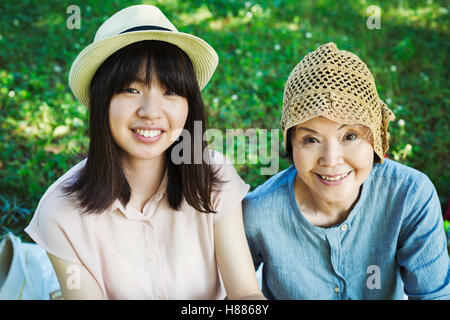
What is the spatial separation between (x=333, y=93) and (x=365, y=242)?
77 centimetres

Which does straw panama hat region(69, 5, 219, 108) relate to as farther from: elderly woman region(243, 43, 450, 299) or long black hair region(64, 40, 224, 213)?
elderly woman region(243, 43, 450, 299)

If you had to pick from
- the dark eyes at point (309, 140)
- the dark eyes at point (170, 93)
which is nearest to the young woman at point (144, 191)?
the dark eyes at point (170, 93)

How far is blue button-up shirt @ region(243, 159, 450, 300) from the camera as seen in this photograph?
217 centimetres

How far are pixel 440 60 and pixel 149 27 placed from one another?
4.35 meters

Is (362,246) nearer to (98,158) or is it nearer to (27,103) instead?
(98,158)

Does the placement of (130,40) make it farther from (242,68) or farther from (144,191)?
(242,68)

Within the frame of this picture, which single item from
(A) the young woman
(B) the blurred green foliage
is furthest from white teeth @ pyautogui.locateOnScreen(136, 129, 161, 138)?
(B) the blurred green foliage

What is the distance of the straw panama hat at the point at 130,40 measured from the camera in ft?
6.37

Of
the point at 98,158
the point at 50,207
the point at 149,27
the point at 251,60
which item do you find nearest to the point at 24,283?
the point at 50,207

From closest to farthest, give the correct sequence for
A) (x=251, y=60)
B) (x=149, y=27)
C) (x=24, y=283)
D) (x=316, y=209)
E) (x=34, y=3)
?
(x=149, y=27), (x=316, y=209), (x=24, y=283), (x=251, y=60), (x=34, y=3)

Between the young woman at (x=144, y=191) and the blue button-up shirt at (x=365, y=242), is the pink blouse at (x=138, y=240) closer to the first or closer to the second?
the young woman at (x=144, y=191)

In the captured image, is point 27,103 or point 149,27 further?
point 27,103

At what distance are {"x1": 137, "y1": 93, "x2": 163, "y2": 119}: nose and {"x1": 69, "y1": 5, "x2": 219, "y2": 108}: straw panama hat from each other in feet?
0.79

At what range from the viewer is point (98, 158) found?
6.89 ft
